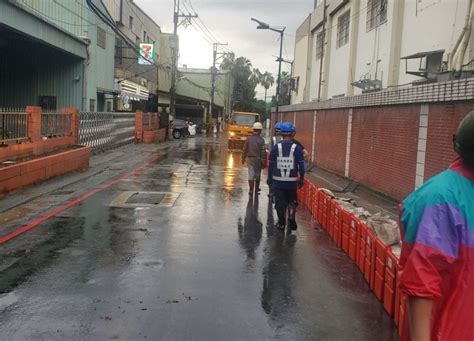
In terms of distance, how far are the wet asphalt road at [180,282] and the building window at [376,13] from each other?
1131 cm

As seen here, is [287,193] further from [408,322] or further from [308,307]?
[408,322]

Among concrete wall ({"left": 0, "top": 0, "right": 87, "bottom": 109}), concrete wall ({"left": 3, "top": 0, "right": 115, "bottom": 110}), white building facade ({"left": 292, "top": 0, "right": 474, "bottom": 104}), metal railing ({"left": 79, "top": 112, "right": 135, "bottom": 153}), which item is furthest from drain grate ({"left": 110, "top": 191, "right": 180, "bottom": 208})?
concrete wall ({"left": 0, "top": 0, "right": 87, "bottom": 109})

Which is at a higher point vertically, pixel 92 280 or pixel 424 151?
pixel 424 151

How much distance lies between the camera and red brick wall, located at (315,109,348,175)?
18.4 meters

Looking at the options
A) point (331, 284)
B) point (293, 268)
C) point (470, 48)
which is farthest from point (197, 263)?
point (470, 48)

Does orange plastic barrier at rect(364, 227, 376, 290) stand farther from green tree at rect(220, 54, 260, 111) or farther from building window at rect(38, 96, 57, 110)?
green tree at rect(220, 54, 260, 111)

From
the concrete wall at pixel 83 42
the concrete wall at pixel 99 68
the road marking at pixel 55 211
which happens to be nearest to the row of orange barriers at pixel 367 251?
the road marking at pixel 55 211

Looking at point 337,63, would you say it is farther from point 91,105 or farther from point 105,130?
point 91,105

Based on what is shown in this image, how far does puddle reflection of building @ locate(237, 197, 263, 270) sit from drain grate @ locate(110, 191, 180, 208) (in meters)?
1.79

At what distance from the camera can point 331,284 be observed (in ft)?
19.9

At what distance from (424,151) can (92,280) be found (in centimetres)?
758

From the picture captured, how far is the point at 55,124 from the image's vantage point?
17.1m

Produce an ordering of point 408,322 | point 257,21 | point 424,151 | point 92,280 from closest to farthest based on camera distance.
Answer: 1. point 408,322
2. point 92,280
3. point 424,151
4. point 257,21

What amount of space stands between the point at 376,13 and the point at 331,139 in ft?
15.8
